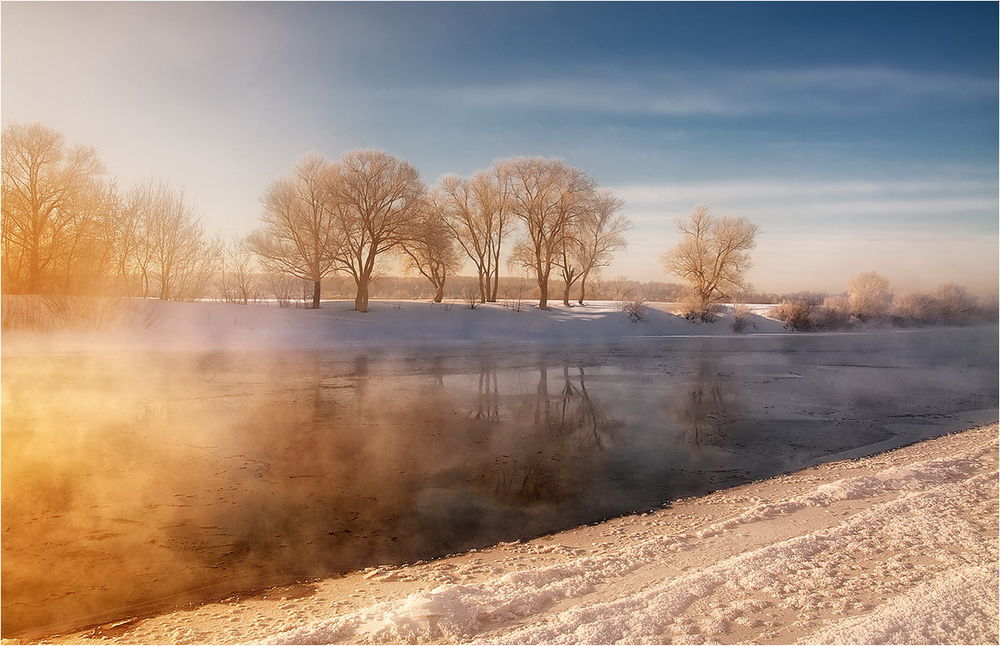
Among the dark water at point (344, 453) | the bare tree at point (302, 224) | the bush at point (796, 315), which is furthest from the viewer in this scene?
the bush at point (796, 315)

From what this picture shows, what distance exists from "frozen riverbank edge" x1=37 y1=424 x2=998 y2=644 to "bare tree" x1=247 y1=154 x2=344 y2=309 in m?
29.2

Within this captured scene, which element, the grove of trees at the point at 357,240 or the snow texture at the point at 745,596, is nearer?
the snow texture at the point at 745,596

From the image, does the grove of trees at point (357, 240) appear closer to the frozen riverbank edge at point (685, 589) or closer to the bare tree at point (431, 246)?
the bare tree at point (431, 246)

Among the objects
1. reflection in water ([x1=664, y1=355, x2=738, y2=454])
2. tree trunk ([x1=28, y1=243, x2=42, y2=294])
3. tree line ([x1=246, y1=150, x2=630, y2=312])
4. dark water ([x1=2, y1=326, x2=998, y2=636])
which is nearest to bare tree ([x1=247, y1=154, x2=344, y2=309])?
tree line ([x1=246, y1=150, x2=630, y2=312])

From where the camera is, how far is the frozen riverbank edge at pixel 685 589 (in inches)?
149

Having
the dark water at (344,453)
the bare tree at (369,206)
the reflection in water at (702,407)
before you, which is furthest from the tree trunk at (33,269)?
the reflection in water at (702,407)

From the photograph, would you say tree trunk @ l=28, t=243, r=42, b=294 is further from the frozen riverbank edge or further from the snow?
the frozen riverbank edge

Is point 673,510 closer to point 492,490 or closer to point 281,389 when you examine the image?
point 492,490

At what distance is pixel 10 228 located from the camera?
2386 cm

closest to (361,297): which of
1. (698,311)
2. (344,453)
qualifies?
(698,311)

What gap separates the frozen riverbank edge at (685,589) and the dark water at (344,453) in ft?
1.51

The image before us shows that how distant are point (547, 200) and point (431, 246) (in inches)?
403

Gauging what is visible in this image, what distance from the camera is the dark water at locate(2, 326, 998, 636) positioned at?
5406mm

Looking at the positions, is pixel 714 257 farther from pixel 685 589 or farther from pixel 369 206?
pixel 685 589
